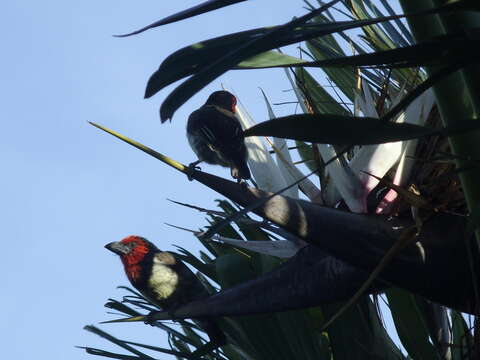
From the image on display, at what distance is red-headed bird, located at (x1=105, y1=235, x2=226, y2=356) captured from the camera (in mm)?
3090

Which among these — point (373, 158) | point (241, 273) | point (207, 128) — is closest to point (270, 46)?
point (373, 158)

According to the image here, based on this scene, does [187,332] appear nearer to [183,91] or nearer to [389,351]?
[389,351]

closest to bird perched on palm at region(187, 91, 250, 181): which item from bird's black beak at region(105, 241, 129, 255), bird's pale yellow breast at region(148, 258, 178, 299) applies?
bird's pale yellow breast at region(148, 258, 178, 299)

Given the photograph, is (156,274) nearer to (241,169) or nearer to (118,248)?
(118,248)

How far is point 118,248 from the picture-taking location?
4000 millimetres

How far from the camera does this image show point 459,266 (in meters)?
1.33

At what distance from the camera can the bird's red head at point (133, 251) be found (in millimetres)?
3711

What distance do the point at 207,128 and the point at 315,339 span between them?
155cm

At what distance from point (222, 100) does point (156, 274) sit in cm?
95

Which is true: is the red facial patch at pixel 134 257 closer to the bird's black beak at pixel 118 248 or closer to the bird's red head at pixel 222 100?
the bird's black beak at pixel 118 248

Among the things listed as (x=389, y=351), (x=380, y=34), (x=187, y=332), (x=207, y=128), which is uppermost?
(x=207, y=128)

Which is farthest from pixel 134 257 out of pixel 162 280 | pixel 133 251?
pixel 162 280

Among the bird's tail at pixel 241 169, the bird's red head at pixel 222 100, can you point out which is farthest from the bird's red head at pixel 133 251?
the bird's tail at pixel 241 169

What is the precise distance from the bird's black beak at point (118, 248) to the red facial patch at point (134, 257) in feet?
0.09
